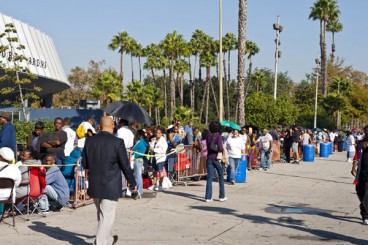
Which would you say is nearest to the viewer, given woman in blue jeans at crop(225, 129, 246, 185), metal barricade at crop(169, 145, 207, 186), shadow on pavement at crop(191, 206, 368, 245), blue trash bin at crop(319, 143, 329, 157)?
shadow on pavement at crop(191, 206, 368, 245)

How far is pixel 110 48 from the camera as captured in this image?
7469cm

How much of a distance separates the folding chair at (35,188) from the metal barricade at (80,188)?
3.54 ft

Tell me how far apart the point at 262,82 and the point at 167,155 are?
68700 millimetres

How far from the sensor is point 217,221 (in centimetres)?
984

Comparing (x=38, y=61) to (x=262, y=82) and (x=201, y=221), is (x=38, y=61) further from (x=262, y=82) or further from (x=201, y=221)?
(x=262, y=82)

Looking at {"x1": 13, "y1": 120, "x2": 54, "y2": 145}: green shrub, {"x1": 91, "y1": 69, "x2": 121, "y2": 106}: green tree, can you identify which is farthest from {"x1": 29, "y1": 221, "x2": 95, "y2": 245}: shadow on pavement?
{"x1": 91, "y1": 69, "x2": 121, "y2": 106}: green tree

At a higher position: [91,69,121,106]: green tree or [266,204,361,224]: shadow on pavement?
[91,69,121,106]: green tree

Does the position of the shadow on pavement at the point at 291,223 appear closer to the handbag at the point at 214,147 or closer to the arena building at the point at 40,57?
the handbag at the point at 214,147

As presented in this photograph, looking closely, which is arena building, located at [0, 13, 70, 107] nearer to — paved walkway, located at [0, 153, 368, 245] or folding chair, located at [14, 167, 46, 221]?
paved walkway, located at [0, 153, 368, 245]

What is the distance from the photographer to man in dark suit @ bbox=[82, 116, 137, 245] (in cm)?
691

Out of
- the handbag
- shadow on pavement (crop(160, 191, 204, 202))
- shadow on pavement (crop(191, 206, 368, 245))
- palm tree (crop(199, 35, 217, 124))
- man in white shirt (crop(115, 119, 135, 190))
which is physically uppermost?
palm tree (crop(199, 35, 217, 124))

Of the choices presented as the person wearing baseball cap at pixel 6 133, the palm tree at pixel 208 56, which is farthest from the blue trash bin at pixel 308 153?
the palm tree at pixel 208 56

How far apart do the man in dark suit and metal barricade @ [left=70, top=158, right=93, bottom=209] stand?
13.3 feet

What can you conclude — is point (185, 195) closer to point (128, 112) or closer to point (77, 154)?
point (128, 112)
